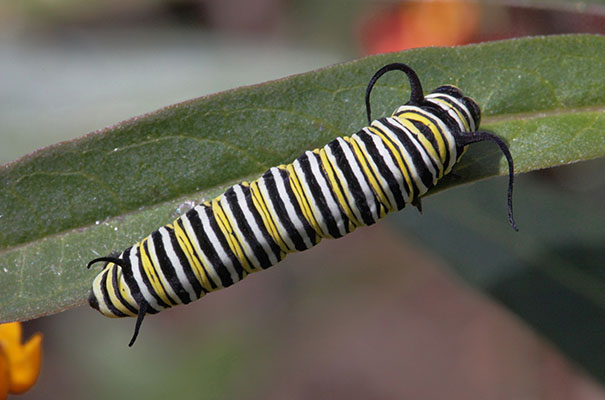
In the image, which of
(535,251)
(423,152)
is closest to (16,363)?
(423,152)

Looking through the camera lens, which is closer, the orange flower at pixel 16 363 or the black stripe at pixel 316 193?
the orange flower at pixel 16 363

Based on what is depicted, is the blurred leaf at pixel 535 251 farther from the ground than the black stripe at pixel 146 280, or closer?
closer

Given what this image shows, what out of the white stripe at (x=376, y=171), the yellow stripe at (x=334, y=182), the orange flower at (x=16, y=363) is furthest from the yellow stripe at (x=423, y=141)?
the orange flower at (x=16, y=363)

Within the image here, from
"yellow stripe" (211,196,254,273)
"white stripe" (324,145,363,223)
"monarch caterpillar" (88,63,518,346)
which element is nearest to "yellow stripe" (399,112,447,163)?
"monarch caterpillar" (88,63,518,346)

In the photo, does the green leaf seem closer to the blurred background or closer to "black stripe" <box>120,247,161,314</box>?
"black stripe" <box>120,247,161,314</box>

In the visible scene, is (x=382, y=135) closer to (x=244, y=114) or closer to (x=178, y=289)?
(x=244, y=114)

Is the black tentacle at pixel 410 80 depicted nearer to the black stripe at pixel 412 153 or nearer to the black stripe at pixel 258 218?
the black stripe at pixel 412 153
